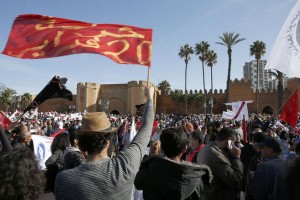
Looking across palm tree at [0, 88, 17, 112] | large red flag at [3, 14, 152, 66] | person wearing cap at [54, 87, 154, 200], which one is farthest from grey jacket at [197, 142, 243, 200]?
palm tree at [0, 88, 17, 112]

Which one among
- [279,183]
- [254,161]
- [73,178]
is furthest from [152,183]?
[254,161]

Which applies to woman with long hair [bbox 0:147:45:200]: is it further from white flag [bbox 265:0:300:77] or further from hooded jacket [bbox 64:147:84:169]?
white flag [bbox 265:0:300:77]

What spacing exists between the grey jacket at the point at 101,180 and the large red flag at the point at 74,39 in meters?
1.94

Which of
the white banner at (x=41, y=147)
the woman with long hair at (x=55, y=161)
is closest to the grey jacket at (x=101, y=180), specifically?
the woman with long hair at (x=55, y=161)

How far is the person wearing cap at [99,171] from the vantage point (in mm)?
1994

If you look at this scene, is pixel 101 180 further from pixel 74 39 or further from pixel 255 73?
pixel 255 73

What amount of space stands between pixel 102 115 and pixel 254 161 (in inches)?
113

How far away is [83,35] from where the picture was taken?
417 cm

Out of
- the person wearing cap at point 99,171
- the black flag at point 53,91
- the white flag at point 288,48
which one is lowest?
the person wearing cap at point 99,171

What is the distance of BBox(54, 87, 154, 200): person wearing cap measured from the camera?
1.99 metres

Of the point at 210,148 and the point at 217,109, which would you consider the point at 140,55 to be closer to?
the point at 210,148

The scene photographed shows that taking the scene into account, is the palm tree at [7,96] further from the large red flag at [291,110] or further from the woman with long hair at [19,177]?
the woman with long hair at [19,177]

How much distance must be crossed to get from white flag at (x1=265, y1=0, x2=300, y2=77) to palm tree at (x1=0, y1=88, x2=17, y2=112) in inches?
2418

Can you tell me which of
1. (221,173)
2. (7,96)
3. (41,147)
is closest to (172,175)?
(221,173)
